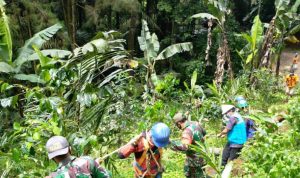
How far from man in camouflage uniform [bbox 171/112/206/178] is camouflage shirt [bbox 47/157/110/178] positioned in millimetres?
1215

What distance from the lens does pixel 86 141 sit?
3898 millimetres

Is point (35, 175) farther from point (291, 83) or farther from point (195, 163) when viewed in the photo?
point (291, 83)

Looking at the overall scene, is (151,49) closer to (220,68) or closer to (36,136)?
(220,68)

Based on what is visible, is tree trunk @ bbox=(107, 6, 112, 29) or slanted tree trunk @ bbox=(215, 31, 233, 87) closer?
slanted tree trunk @ bbox=(215, 31, 233, 87)

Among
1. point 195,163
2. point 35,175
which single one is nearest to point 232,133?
point 195,163

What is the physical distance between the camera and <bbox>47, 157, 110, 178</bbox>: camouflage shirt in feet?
10.8

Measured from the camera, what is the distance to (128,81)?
27.5ft

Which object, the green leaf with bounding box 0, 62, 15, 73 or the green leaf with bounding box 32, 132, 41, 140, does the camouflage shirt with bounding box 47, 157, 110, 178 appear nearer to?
the green leaf with bounding box 32, 132, 41, 140

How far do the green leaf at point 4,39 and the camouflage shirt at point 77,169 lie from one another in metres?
4.22

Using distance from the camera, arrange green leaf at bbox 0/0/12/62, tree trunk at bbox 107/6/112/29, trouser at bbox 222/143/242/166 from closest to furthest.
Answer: trouser at bbox 222/143/242/166
green leaf at bbox 0/0/12/62
tree trunk at bbox 107/6/112/29

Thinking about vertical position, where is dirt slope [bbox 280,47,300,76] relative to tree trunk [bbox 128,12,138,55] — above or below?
below

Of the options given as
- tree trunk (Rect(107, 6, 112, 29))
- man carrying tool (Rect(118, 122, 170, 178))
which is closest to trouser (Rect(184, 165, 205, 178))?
man carrying tool (Rect(118, 122, 170, 178))

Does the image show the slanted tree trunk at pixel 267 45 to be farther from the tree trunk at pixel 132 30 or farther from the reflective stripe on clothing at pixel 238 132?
the reflective stripe on clothing at pixel 238 132

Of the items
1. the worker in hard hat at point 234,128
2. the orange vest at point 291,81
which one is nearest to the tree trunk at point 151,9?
the orange vest at point 291,81
